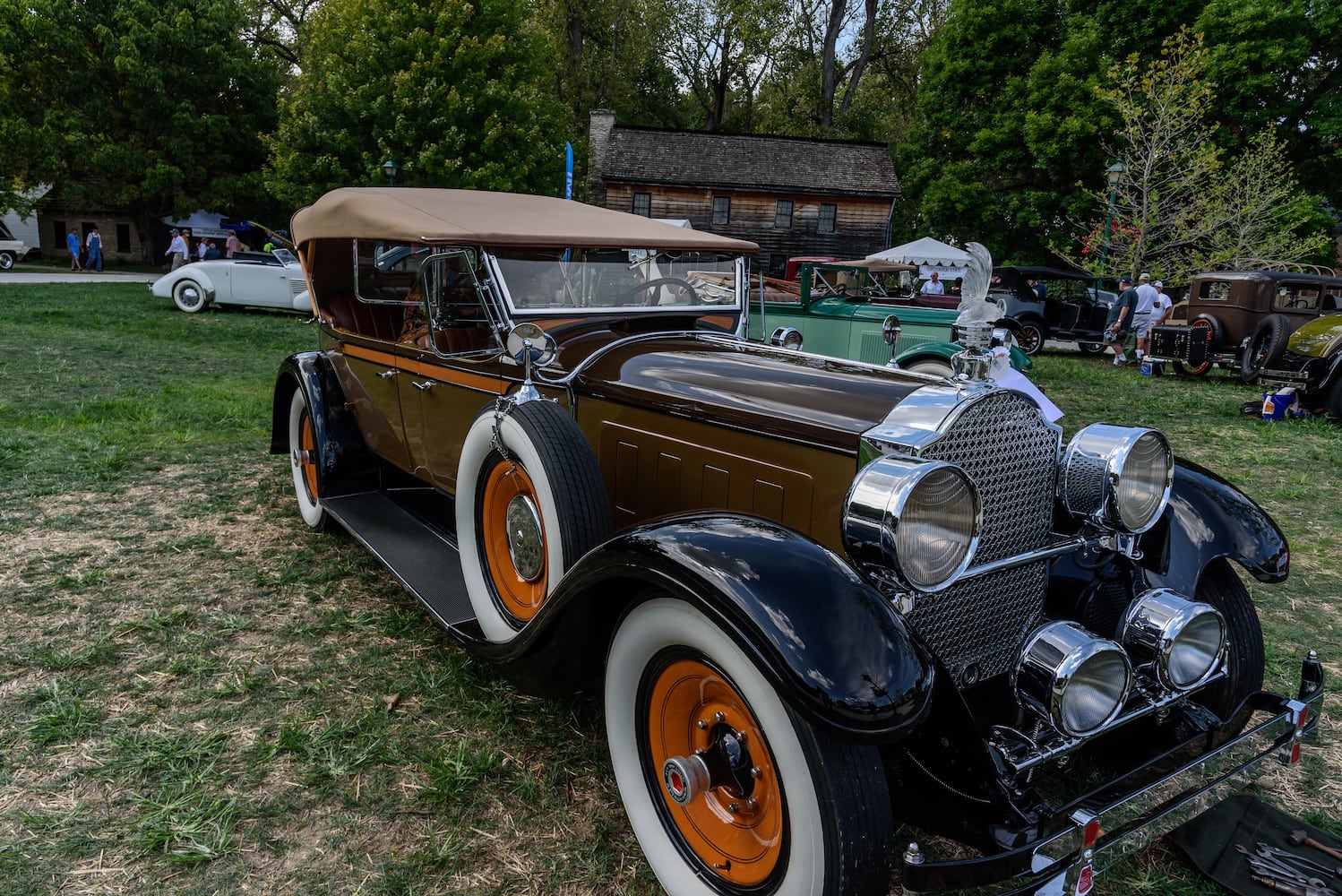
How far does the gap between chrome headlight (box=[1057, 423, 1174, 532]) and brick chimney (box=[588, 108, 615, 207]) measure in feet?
92.8

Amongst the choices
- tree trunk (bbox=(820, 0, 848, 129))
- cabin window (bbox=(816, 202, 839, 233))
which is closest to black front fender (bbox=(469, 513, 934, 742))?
cabin window (bbox=(816, 202, 839, 233))

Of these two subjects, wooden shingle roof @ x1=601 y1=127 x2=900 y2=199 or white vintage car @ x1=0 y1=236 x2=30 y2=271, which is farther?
wooden shingle roof @ x1=601 y1=127 x2=900 y2=199

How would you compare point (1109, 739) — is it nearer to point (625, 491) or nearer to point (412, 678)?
point (625, 491)

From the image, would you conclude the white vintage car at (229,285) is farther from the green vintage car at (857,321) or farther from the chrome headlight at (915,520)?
the chrome headlight at (915,520)

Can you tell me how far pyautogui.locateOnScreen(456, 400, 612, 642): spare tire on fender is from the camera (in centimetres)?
260

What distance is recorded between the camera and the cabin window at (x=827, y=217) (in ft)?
98.1

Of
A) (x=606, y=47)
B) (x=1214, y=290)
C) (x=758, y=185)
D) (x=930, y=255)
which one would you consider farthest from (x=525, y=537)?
(x=606, y=47)

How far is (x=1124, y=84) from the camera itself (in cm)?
1969

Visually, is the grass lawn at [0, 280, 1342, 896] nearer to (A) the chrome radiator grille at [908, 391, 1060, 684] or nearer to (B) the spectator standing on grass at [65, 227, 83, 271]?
(A) the chrome radiator grille at [908, 391, 1060, 684]

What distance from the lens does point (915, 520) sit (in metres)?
1.93

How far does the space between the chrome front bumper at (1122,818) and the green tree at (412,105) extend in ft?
64.6

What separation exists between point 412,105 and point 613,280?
18474 millimetres

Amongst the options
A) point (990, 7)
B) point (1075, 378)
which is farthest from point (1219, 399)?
point (990, 7)

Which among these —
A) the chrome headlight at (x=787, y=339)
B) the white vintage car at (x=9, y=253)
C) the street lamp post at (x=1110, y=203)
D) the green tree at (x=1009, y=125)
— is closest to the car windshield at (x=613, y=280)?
the chrome headlight at (x=787, y=339)
